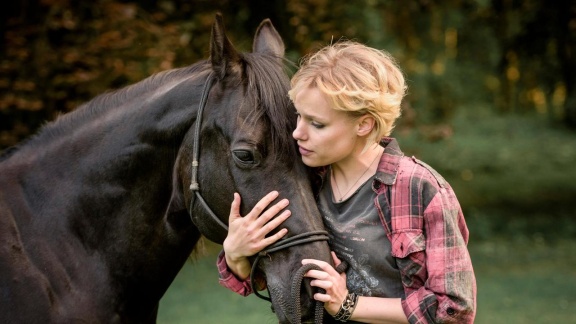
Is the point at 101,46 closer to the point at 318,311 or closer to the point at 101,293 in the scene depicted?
the point at 101,293

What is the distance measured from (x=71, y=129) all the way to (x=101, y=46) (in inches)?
212

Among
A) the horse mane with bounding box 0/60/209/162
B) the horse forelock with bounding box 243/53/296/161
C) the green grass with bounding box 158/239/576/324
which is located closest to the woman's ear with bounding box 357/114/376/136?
the horse forelock with bounding box 243/53/296/161

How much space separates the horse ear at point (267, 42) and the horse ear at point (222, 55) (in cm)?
27

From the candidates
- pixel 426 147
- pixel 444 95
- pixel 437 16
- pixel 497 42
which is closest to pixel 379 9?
pixel 437 16

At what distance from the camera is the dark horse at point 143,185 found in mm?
2807

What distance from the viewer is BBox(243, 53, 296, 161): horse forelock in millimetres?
2801

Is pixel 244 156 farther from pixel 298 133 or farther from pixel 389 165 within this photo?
pixel 389 165

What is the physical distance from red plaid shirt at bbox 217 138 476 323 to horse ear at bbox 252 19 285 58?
2.85ft

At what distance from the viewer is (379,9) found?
10.2 metres

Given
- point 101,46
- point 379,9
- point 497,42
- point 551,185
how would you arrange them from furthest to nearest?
point 551,185 < point 497,42 < point 379,9 < point 101,46

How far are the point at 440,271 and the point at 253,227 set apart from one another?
2.23 feet

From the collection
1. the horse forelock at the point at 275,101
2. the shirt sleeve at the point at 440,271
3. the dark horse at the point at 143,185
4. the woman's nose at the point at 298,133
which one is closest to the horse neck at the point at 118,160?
the dark horse at the point at 143,185

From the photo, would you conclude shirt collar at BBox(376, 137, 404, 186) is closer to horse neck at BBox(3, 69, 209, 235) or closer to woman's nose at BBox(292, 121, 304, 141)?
woman's nose at BBox(292, 121, 304, 141)

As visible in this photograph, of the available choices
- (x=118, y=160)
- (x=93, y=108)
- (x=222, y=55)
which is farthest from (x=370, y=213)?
(x=93, y=108)
